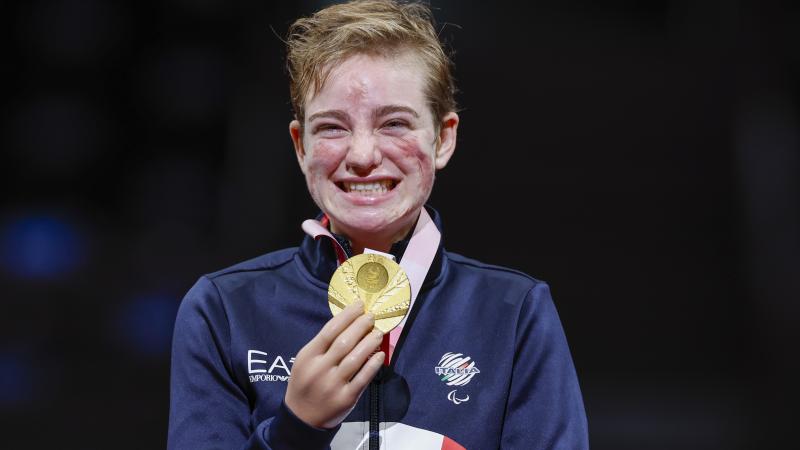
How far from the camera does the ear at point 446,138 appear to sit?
5.13 feet

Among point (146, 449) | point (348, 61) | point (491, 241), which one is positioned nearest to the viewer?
point (348, 61)

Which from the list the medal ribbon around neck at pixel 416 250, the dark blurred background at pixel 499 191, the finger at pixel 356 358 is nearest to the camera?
the finger at pixel 356 358

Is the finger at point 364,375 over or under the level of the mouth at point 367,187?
under

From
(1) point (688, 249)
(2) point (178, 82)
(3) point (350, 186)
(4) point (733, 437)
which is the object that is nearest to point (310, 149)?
(3) point (350, 186)

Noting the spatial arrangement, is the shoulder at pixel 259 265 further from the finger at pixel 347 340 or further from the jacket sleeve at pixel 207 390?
the finger at pixel 347 340

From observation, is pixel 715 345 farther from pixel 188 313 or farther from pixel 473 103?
pixel 188 313

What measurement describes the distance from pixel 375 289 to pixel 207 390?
0.35 meters

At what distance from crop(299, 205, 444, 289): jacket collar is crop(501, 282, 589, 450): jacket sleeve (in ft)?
0.60

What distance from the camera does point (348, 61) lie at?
Result: 145cm

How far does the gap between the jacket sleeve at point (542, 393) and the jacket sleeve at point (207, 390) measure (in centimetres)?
34

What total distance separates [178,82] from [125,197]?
42cm

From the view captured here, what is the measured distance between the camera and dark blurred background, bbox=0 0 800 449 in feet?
8.82

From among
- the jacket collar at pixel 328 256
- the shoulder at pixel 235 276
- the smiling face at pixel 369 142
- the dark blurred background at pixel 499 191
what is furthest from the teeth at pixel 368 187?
the dark blurred background at pixel 499 191

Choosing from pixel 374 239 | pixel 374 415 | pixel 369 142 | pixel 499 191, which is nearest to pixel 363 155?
pixel 369 142
